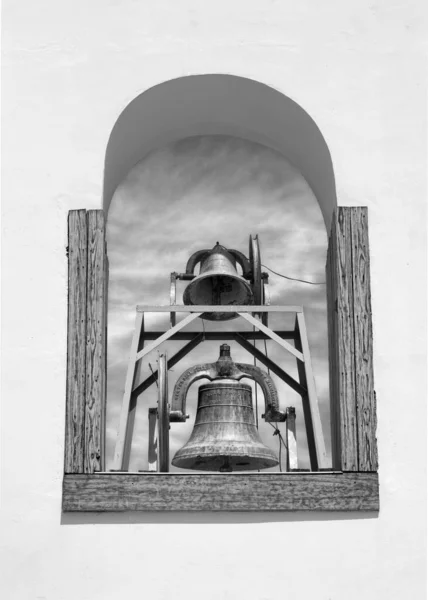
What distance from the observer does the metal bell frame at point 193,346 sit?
723cm

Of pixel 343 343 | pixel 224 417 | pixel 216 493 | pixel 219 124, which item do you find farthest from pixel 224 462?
pixel 219 124

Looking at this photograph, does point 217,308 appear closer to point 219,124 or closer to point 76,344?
point 76,344

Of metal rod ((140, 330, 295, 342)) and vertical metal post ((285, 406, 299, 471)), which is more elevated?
metal rod ((140, 330, 295, 342))

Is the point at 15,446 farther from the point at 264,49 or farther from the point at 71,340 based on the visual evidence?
the point at 264,49

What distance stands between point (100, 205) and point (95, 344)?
26.2 inches

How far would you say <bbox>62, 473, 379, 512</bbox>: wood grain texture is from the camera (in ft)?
22.7

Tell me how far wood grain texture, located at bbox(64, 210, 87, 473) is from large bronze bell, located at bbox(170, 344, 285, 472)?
59cm

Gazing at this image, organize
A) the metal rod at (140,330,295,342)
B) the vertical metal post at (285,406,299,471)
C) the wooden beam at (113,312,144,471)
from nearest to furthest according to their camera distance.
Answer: the wooden beam at (113,312,144,471), the vertical metal post at (285,406,299,471), the metal rod at (140,330,295,342)

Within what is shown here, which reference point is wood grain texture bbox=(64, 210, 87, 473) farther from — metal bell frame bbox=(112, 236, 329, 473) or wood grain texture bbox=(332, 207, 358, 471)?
wood grain texture bbox=(332, 207, 358, 471)

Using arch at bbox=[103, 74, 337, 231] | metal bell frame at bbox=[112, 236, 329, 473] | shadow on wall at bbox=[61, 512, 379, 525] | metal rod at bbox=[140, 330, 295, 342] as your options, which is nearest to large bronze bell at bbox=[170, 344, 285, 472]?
metal bell frame at bbox=[112, 236, 329, 473]

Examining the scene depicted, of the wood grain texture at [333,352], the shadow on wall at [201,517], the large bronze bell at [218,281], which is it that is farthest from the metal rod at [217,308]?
the shadow on wall at [201,517]

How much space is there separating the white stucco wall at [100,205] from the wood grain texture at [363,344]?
0.06 meters

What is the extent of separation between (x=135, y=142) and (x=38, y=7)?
2.63 feet

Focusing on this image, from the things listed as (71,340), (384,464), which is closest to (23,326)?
(71,340)
